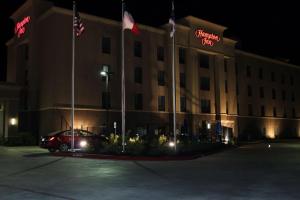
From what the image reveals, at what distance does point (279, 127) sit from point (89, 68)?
38.6 meters

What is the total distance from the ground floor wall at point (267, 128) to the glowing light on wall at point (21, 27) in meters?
32.4

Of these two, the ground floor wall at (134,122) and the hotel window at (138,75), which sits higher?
the hotel window at (138,75)

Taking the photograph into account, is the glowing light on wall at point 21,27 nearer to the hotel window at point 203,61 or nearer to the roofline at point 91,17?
the roofline at point 91,17

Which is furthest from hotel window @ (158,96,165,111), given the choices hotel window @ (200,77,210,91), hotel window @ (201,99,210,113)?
hotel window @ (200,77,210,91)

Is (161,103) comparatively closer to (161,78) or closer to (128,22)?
(161,78)

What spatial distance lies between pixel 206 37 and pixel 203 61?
3.20 metres

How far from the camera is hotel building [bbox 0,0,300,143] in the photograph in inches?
1626

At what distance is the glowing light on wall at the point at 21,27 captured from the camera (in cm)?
4611

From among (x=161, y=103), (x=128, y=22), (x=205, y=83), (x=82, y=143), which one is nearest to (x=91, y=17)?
(x=161, y=103)

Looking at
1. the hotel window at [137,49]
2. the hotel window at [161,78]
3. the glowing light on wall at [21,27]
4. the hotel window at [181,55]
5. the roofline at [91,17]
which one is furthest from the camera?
the hotel window at [181,55]

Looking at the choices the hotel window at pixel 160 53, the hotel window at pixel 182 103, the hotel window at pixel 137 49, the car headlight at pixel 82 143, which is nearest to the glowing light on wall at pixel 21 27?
the hotel window at pixel 137 49

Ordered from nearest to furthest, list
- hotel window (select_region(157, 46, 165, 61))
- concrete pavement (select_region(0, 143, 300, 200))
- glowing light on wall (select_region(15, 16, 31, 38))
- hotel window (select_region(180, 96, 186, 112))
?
concrete pavement (select_region(0, 143, 300, 200)), glowing light on wall (select_region(15, 16, 31, 38)), hotel window (select_region(157, 46, 165, 61)), hotel window (select_region(180, 96, 186, 112))

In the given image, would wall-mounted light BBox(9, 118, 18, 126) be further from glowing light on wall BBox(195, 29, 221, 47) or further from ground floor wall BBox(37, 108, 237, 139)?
glowing light on wall BBox(195, 29, 221, 47)

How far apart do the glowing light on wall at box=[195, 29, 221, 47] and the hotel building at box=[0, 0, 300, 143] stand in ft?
0.42
